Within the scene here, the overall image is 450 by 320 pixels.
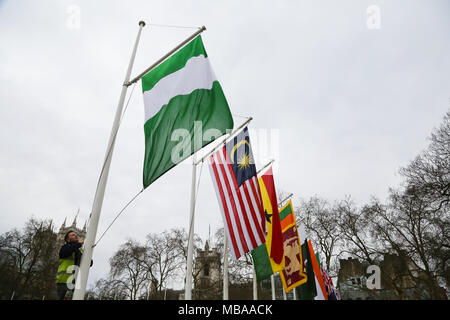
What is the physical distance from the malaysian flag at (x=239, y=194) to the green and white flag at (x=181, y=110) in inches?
139

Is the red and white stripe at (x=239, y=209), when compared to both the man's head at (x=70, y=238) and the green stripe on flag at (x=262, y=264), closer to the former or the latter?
the green stripe on flag at (x=262, y=264)

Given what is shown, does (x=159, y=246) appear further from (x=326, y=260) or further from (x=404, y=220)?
(x=404, y=220)

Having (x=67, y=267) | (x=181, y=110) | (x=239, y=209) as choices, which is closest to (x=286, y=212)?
(x=239, y=209)

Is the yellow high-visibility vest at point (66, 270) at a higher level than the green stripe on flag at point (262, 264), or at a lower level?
lower

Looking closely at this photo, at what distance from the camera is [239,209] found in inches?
306

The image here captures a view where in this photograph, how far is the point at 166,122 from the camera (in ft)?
14.9

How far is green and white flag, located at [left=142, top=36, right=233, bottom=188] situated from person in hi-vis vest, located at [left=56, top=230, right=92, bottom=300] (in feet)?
5.44

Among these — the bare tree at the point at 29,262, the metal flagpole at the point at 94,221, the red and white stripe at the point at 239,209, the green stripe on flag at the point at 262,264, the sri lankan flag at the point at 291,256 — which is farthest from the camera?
the bare tree at the point at 29,262

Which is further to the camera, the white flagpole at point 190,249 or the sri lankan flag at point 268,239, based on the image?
the sri lankan flag at point 268,239

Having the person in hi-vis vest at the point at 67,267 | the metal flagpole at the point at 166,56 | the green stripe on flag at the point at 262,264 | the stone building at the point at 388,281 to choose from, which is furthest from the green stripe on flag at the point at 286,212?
the stone building at the point at 388,281

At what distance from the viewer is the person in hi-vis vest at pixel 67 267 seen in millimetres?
4042

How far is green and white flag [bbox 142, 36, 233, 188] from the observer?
13.9 feet

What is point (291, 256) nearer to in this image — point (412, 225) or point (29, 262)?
point (412, 225)
